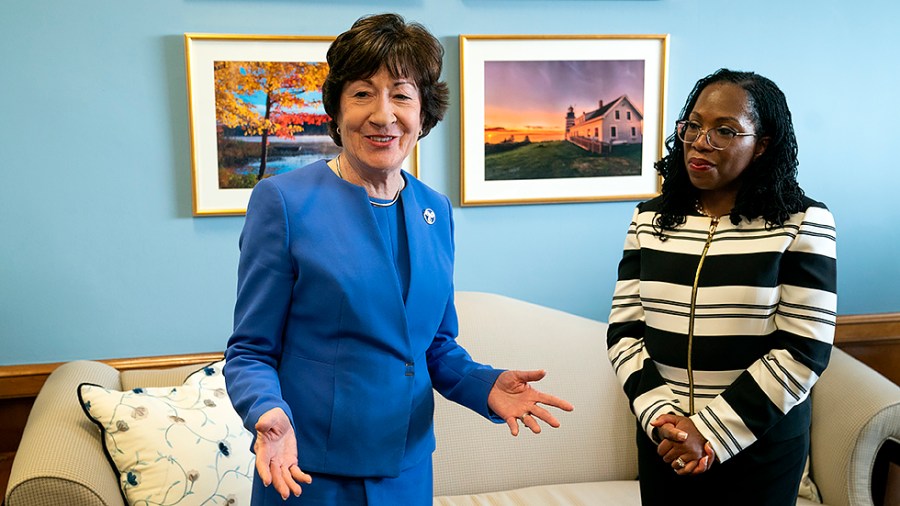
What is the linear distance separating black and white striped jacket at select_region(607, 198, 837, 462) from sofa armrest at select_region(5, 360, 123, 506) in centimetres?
119

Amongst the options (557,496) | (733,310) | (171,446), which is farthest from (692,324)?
(171,446)

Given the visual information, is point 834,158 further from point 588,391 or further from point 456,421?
point 456,421

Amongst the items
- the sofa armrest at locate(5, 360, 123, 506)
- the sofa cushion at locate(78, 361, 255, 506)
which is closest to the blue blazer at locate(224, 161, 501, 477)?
the sofa armrest at locate(5, 360, 123, 506)

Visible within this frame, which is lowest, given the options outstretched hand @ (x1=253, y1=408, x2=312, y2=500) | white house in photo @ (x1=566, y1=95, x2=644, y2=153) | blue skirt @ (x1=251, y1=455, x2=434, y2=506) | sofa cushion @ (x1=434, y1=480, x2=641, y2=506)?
sofa cushion @ (x1=434, y1=480, x2=641, y2=506)

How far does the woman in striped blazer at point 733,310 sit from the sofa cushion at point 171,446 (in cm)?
105

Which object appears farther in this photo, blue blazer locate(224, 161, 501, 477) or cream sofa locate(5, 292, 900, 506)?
cream sofa locate(5, 292, 900, 506)

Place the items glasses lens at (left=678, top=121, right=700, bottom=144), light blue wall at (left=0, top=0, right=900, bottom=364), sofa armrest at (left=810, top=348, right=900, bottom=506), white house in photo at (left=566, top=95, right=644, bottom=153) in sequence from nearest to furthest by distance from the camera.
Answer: glasses lens at (left=678, top=121, right=700, bottom=144)
sofa armrest at (left=810, top=348, right=900, bottom=506)
light blue wall at (left=0, top=0, right=900, bottom=364)
white house in photo at (left=566, top=95, right=644, bottom=153)

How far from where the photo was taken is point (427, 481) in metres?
1.36

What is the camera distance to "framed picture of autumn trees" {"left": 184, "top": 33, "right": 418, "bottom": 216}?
2459mm

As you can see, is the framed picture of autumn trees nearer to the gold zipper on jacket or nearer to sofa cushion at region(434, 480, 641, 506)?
sofa cushion at region(434, 480, 641, 506)

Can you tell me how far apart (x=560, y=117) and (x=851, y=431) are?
134 cm

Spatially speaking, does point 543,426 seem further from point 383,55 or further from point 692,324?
point 383,55

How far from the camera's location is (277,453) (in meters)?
1.07

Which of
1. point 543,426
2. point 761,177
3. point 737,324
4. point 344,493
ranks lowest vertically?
point 543,426
